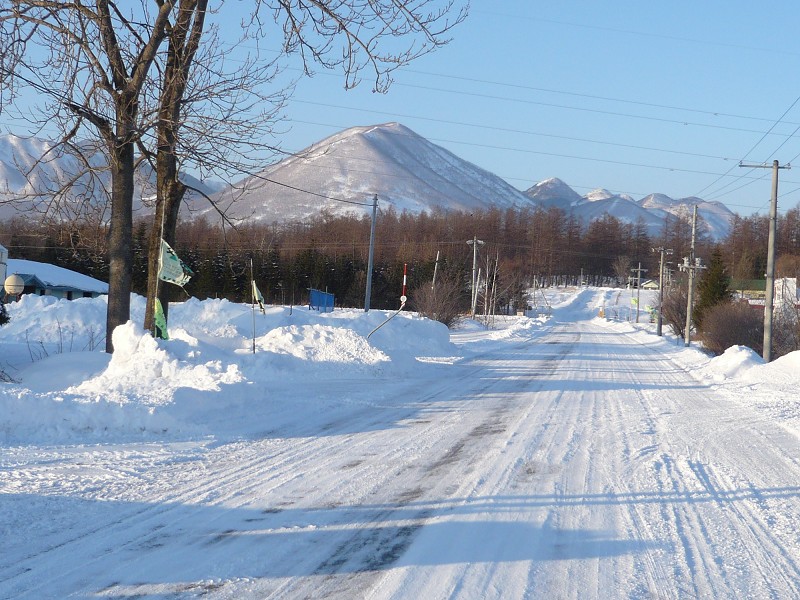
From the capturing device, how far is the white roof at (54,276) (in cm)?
6297

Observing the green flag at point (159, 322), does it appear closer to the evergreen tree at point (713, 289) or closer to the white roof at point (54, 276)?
the evergreen tree at point (713, 289)

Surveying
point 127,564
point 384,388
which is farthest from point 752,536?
point 384,388

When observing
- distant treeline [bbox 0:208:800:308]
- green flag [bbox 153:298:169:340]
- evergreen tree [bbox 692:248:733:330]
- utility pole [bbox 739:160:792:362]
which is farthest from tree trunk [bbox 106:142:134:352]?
evergreen tree [bbox 692:248:733:330]

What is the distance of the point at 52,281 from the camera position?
63.6 m

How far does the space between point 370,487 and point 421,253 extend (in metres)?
91.5

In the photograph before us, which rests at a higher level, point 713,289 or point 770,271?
point 770,271

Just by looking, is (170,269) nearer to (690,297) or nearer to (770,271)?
(770,271)

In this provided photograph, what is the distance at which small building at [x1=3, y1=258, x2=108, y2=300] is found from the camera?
62.7m

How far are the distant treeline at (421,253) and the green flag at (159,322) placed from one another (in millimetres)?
34541

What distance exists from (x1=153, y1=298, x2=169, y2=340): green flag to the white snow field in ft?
2.88

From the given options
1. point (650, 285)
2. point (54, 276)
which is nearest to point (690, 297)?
point (54, 276)

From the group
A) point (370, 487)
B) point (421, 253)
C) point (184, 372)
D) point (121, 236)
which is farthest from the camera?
point (421, 253)

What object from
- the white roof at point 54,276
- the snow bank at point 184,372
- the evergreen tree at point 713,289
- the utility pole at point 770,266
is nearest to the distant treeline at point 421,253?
the white roof at point 54,276

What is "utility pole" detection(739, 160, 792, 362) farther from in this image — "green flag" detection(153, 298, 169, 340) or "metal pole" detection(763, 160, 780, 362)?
"green flag" detection(153, 298, 169, 340)
